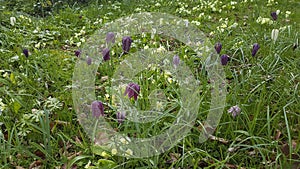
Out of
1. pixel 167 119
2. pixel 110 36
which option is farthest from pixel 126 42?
pixel 167 119

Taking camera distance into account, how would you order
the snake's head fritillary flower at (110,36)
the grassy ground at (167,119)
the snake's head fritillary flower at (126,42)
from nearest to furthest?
1. the grassy ground at (167,119)
2. the snake's head fritillary flower at (126,42)
3. the snake's head fritillary flower at (110,36)

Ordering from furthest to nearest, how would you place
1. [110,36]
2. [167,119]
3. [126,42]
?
1. [110,36]
2. [126,42]
3. [167,119]

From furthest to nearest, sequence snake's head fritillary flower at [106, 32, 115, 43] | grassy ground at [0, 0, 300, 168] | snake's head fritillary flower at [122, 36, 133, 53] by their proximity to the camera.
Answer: snake's head fritillary flower at [106, 32, 115, 43] < snake's head fritillary flower at [122, 36, 133, 53] < grassy ground at [0, 0, 300, 168]

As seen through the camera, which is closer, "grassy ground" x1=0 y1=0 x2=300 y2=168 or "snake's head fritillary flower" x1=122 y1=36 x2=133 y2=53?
"grassy ground" x1=0 y1=0 x2=300 y2=168

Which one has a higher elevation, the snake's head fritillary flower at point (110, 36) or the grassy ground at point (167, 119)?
the snake's head fritillary flower at point (110, 36)

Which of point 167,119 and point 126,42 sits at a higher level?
point 126,42

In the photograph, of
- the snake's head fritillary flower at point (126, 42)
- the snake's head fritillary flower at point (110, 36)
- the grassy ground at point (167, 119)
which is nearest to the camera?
the grassy ground at point (167, 119)

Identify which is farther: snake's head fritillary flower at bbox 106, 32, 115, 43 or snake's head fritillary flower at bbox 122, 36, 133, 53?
snake's head fritillary flower at bbox 106, 32, 115, 43

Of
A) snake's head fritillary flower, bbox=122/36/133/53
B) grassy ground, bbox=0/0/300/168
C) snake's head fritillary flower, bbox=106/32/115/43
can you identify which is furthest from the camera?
snake's head fritillary flower, bbox=106/32/115/43

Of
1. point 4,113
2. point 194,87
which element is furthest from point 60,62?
point 194,87

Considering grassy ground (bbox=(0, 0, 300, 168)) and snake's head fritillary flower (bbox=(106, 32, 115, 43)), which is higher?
snake's head fritillary flower (bbox=(106, 32, 115, 43))

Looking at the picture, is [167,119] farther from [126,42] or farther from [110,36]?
[110,36]

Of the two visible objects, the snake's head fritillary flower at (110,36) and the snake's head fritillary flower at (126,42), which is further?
the snake's head fritillary flower at (110,36)
